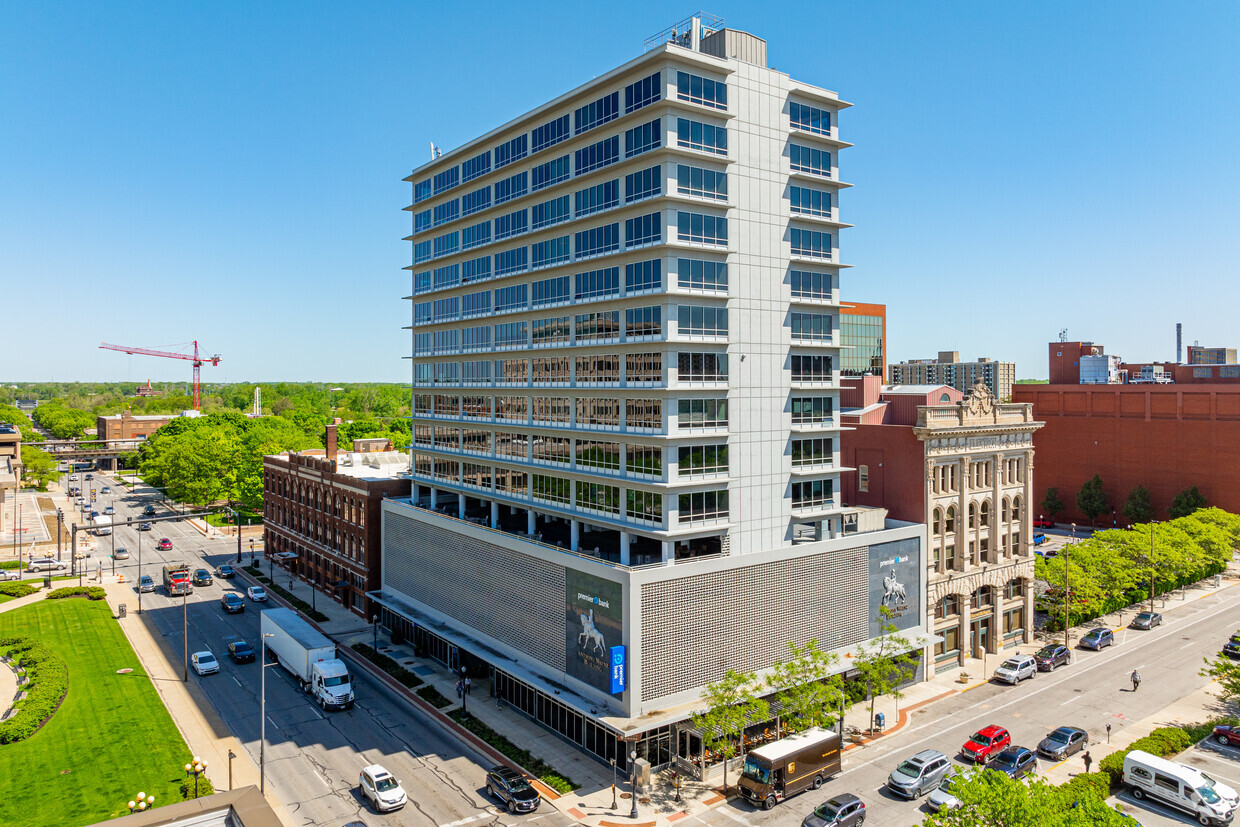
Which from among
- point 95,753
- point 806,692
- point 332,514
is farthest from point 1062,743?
point 332,514

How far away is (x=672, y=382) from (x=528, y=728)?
24.7 meters

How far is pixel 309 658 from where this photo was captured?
54.8 meters

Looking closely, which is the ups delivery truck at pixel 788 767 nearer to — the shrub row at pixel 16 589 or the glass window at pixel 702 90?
the glass window at pixel 702 90

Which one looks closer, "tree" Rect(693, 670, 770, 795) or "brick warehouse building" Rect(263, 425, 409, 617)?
"tree" Rect(693, 670, 770, 795)

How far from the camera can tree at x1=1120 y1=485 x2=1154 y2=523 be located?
103625mm

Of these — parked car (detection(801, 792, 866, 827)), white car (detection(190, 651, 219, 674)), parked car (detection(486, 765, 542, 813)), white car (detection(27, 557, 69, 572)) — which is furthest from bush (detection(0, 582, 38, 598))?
parked car (detection(801, 792, 866, 827))

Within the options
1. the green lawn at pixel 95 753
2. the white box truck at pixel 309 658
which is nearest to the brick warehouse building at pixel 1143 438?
the white box truck at pixel 309 658

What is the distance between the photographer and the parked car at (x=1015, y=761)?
41.0 m

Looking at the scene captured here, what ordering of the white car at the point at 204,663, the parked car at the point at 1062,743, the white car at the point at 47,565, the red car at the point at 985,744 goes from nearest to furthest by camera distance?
the red car at the point at 985,744 → the parked car at the point at 1062,743 → the white car at the point at 204,663 → the white car at the point at 47,565

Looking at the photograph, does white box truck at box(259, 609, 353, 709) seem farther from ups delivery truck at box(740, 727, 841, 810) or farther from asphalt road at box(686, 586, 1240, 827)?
ups delivery truck at box(740, 727, 841, 810)

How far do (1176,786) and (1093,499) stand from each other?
8405cm

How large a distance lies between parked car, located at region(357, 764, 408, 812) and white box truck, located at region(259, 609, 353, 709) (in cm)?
1266

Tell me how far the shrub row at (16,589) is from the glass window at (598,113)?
272 ft

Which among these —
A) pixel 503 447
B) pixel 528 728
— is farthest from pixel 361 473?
pixel 528 728
